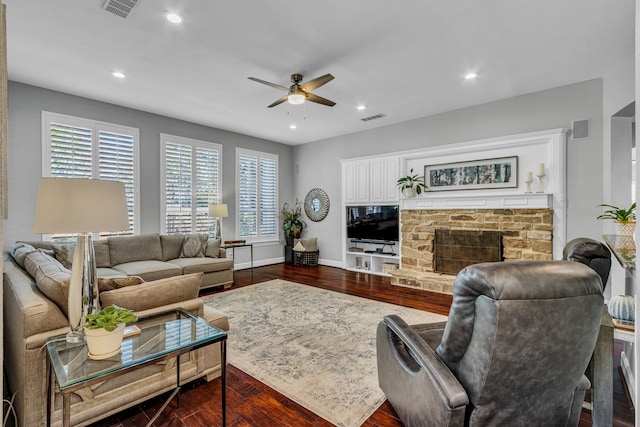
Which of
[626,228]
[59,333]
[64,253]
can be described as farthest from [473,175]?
[64,253]

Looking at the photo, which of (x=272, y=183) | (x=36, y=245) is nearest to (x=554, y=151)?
(x=272, y=183)

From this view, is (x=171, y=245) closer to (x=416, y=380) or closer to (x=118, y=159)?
(x=118, y=159)

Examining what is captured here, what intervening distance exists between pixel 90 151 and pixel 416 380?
5.26 metres

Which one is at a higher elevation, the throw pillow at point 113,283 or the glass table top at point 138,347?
the throw pillow at point 113,283

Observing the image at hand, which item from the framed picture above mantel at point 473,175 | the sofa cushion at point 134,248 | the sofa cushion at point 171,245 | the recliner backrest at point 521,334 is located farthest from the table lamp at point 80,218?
the framed picture above mantel at point 473,175

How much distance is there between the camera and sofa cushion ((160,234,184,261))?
5014mm

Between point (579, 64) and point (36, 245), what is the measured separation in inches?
271

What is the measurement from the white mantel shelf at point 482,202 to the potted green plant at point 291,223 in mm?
2758

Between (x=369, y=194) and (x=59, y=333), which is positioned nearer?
(x=59, y=333)

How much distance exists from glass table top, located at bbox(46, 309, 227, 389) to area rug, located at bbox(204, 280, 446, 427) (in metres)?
0.86

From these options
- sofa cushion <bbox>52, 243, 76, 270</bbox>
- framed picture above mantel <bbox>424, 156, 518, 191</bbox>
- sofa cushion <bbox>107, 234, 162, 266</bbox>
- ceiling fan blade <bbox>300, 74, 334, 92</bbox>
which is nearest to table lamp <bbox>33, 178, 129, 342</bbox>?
ceiling fan blade <bbox>300, 74, 334, 92</bbox>

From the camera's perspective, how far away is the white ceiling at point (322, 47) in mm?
2568

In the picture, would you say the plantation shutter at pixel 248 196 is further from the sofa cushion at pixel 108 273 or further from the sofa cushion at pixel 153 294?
Result: the sofa cushion at pixel 153 294

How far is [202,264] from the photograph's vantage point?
4.77 metres
